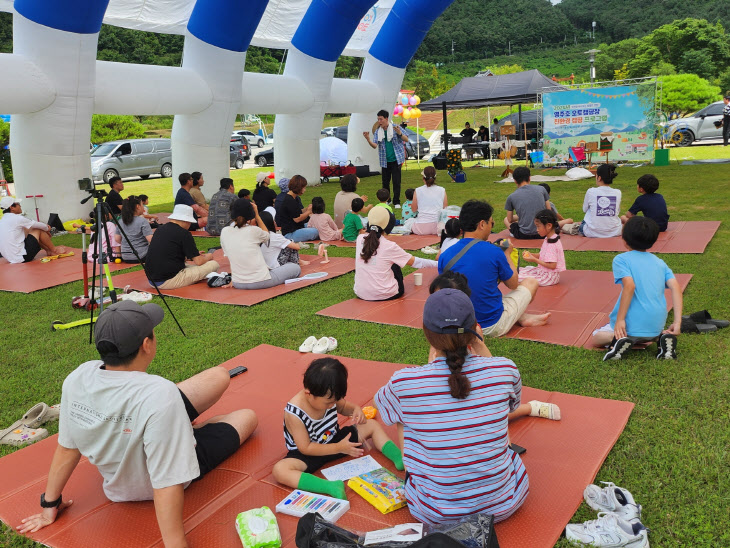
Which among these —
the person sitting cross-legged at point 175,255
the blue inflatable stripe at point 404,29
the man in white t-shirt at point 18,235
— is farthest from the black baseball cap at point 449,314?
the blue inflatable stripe at point 404,29

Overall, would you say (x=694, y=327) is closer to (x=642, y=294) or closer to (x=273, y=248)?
(x=642, y=294)

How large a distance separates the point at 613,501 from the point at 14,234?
9.36m

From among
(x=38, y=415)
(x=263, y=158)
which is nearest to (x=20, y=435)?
(x=38, y=415)

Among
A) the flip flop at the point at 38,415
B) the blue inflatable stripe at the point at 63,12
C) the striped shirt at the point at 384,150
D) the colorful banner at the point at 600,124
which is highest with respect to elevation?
the blue inflatable stripe at the point at 63,12

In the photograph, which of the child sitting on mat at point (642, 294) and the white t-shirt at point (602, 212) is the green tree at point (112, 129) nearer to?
the white t-shirt at point (602, 212)

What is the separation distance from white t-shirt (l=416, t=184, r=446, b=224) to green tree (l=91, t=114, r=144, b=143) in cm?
2410

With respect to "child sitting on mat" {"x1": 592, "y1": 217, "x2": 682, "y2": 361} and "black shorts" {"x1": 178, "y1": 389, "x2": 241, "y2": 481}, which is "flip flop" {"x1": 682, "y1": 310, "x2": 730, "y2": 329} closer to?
"child sitting on mat" {"x1": 592, "y1": 217, "x2": 682, "y2": 361}

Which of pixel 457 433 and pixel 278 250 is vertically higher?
pixel 278 250

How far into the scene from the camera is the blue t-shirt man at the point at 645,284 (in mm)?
4336

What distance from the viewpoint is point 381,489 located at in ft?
10.1

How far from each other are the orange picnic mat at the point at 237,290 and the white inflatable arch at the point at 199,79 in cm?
414

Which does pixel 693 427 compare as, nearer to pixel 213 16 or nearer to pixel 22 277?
pixel 22 277

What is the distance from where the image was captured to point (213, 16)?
504 inches


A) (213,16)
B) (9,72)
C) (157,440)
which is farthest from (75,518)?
(213,16)
